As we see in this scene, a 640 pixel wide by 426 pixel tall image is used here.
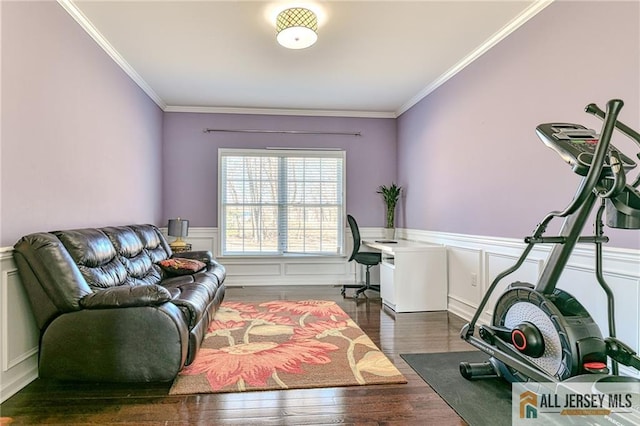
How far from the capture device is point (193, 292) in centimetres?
300

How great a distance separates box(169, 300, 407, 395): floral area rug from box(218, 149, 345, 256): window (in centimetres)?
180

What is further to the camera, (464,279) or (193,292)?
(464,279)

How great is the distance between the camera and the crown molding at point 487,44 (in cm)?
291

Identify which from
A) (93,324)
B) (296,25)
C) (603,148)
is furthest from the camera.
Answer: (296,25)

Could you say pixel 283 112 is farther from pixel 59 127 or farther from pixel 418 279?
pixel 59 127

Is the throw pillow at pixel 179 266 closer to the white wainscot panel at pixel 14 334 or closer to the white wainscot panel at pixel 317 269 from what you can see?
the white wainscot panel at pixel 14 334

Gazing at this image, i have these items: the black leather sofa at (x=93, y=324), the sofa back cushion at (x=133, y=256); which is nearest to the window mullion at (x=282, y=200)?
the sofa back cushion at (x=133, y=256)

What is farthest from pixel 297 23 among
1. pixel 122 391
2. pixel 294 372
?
pixel 122 391

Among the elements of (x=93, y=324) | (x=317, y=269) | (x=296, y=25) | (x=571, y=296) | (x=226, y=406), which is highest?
(x=296, y=25)

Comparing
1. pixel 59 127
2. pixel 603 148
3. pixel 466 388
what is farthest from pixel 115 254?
pixel 603 148

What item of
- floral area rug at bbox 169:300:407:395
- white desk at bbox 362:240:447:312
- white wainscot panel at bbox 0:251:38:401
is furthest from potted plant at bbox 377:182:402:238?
white wainscot panel at bbox 0:251:38:401

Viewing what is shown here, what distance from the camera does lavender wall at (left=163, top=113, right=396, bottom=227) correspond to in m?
5.66

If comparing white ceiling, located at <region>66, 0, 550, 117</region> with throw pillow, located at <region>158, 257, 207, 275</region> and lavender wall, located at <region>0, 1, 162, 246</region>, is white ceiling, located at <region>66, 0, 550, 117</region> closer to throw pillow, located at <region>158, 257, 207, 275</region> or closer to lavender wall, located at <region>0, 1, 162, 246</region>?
lavender wall, located at <region>0, 1, 162, 246</region>

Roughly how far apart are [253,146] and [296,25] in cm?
300
